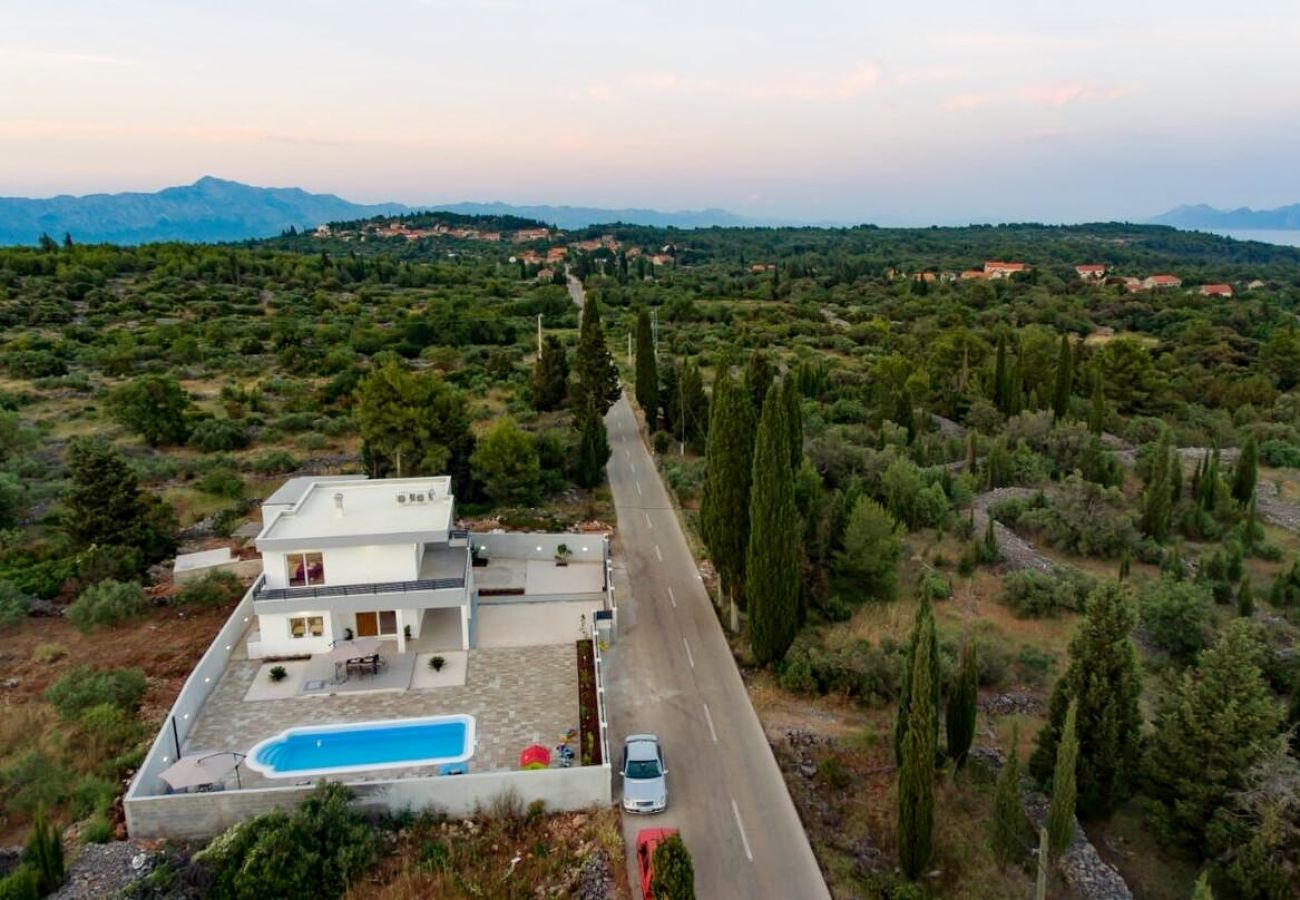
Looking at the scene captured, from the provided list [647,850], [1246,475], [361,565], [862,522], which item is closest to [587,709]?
[647,850]

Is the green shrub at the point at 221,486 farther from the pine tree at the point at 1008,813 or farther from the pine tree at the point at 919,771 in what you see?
the pine tree at the point at 1008,813

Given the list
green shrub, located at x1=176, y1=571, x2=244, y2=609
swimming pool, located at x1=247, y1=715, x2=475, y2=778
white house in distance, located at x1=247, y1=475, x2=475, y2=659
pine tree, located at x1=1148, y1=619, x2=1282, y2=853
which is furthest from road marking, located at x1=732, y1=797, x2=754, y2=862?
green shrub, located at x1=176, y1=571, x2=244, y2=609

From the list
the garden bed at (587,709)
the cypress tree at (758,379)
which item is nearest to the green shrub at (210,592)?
the garden bed at (587,709)

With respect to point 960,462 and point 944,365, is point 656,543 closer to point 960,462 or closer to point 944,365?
point 960,462

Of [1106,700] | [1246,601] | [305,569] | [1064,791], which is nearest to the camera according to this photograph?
[1064,791]

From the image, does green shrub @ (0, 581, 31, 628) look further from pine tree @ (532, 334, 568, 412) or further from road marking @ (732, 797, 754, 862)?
pine tree @ (532, 334, 568, 412)

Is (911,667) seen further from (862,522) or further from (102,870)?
(102,870)
